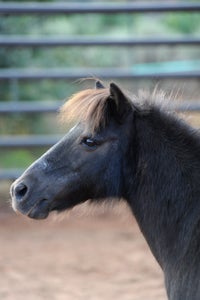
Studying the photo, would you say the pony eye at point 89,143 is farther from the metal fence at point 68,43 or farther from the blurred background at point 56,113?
the metal fence at point 68,43

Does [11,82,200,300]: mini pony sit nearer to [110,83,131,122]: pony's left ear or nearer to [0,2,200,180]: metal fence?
[110,83,131,122]: pony's left ear

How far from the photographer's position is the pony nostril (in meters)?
3.66

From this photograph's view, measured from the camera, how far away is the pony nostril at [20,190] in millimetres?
3656

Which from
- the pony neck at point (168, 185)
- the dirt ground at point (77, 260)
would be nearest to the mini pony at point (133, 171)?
the pony neck at point (168, 185)

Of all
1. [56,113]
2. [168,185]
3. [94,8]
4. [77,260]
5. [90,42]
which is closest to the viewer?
[168,185]

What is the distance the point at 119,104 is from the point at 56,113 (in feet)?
14.1

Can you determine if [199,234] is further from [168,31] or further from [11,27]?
[168,31]

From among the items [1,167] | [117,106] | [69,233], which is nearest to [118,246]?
[69,233]

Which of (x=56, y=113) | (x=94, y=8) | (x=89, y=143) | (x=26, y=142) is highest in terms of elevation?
(x=94, y=8)

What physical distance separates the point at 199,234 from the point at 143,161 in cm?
48

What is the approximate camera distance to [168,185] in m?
3.58

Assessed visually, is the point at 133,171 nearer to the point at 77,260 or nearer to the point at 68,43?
the point at 77,260

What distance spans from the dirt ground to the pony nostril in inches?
39.4

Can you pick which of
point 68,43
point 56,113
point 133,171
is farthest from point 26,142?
point 133,171
